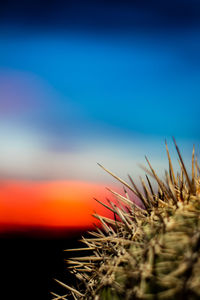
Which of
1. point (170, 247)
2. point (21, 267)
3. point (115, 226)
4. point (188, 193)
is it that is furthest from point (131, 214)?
point (21, 267)

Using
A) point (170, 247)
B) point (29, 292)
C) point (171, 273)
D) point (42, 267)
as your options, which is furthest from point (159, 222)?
point (42, 267)

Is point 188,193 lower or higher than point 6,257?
higher

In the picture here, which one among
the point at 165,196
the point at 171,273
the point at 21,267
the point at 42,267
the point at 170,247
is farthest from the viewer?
the point at 21,267

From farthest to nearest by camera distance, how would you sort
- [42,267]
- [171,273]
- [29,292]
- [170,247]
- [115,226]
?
1. [42,267]
2. [29,292]
3. [115,226]
4. [170,247]
5. [171,273]

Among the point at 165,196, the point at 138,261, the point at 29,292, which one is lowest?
the point at 29,292

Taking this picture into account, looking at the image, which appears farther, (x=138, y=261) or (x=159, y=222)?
(x=159, y=222)

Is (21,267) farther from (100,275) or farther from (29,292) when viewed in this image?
(100,275)
